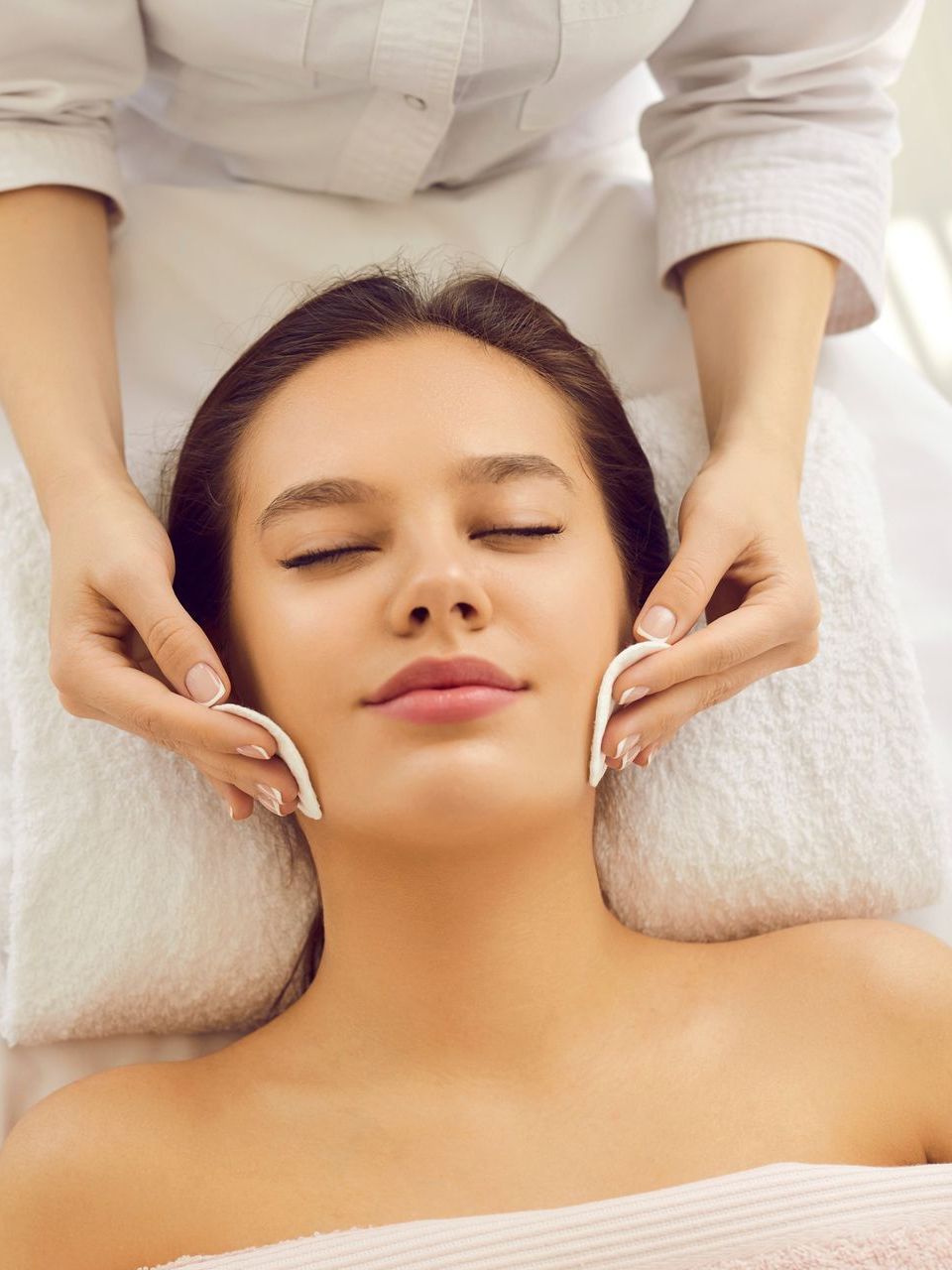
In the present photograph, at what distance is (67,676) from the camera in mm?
1305

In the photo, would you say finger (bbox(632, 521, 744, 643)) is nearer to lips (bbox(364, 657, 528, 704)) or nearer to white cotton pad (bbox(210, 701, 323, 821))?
lips (bbox(364, 657, 528, 704))

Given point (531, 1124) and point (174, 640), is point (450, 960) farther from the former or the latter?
point (174, 640)

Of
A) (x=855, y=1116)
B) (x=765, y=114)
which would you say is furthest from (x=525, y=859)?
(x=765, y=114)

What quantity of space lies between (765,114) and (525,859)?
1.05m

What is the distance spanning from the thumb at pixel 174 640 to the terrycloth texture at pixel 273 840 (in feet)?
0.81

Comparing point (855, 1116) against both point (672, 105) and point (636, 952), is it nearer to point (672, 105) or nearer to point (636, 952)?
point (636, 952)

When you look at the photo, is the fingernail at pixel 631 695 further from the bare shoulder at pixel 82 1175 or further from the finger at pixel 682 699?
the bare shoulder at pixel 82 1175

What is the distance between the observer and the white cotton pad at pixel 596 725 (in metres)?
1.23

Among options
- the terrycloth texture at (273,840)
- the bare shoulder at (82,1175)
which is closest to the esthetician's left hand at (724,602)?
the terrycloth texture at (273,840)

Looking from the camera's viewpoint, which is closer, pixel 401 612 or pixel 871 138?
pixel 401 612

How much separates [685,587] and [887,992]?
465 mm

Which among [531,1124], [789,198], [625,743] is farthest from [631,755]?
[789,198]

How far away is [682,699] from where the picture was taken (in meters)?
1.31

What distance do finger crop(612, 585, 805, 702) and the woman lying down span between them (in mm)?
55
